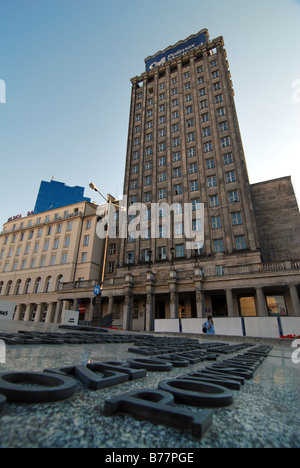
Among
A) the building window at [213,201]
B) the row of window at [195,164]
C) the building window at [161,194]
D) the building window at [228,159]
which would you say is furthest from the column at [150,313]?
the building window at [228,159]

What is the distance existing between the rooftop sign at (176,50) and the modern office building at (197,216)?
538 millimetres

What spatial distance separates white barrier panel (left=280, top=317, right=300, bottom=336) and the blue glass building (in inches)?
5309

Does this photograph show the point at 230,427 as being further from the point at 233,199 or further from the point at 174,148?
the point at 174,148

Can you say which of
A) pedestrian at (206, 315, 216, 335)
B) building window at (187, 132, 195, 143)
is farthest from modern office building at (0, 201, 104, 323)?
pedestrian at (206, 315, 216, 335)

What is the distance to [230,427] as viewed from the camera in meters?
1.45

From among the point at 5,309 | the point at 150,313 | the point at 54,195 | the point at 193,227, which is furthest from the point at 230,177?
the point at 54,195

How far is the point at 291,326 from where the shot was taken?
13.7 meters

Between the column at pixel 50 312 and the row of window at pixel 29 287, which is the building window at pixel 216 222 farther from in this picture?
the column at pixel 50 312

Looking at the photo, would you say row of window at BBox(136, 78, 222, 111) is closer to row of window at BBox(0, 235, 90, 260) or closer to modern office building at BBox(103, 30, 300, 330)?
modern office building at BBox(103, 30, 300, 330)

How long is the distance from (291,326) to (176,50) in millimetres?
56558

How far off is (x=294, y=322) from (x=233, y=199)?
767 inches
